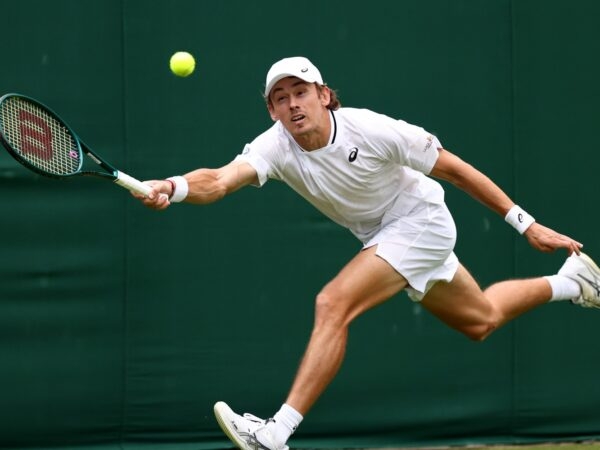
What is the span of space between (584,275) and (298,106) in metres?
1.85

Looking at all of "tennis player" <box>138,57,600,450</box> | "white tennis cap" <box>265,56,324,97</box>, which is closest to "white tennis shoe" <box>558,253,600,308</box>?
"tennis player" <box>138,57,600,450</box>

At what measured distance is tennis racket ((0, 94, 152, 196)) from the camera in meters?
4.80

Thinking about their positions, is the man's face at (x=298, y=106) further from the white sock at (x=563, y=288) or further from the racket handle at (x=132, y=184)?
the white sock at (x=563, y=288)

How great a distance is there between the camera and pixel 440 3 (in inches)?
272

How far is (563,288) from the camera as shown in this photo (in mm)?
6324

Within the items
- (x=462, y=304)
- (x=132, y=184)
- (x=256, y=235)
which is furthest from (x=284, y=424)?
(x=256, y=235)

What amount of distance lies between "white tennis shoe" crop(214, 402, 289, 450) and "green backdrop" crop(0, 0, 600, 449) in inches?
63.4

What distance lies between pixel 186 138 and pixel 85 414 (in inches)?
56.5

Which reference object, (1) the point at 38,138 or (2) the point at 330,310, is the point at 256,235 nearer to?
(2) the point at 330,310

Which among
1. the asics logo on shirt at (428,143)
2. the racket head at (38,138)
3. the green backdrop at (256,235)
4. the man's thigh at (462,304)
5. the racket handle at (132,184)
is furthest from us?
the green backdrop at (256,235)

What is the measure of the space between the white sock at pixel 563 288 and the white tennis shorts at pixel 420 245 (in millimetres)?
748

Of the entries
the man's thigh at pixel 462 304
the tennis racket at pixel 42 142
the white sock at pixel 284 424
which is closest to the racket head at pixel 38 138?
the tennis racket at pixel 42 142

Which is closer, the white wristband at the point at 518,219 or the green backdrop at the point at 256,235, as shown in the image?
the white wristband at the point at 518,219

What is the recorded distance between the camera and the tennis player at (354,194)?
5.12 m
